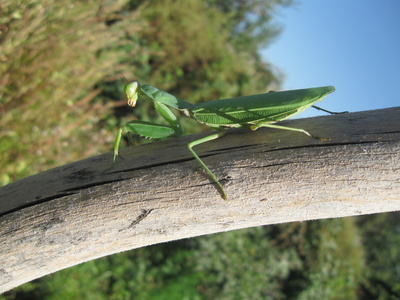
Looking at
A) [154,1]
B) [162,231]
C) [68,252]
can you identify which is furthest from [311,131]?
[154,1]

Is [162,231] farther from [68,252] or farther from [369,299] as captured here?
[369,299]

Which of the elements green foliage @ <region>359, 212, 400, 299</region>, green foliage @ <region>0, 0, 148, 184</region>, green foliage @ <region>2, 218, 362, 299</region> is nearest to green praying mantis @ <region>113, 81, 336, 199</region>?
green foliage @ <region>0, 0, 148, 184</region>

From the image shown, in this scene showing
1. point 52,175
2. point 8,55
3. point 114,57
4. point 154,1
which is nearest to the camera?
point 52,175

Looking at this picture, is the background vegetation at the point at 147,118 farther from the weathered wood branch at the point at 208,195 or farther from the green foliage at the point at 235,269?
the weathered wood branch at the point at 208,195

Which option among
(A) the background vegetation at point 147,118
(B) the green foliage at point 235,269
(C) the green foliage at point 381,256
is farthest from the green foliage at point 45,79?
(C) the green foliage at point 381,256

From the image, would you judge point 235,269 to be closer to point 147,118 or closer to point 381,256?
point 147,118
